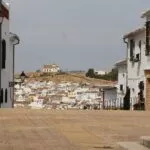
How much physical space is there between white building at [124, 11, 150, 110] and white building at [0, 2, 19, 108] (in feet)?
28.9

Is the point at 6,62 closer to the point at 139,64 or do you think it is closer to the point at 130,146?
the point at 139,64

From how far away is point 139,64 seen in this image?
44844 mm

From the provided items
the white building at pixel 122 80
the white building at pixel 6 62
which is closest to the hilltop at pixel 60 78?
the white building at pixel 122 80

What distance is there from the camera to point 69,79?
73.2 metres

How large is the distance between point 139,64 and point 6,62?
10057 millimetres

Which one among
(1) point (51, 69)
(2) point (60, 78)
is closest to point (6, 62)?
(2) point (60, 78)

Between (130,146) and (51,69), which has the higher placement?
(51,69)

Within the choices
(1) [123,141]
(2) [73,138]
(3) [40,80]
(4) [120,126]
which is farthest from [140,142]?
(3) [40,80]

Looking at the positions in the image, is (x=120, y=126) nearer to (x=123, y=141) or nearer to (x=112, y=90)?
(x=123, y=141)

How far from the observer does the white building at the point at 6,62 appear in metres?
46.5

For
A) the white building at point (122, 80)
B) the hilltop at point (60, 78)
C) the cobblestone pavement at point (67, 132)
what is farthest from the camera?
the hilltop at point (60, 78)

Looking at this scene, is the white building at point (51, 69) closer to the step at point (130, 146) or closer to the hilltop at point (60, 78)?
the hilltop at point (60, 78)

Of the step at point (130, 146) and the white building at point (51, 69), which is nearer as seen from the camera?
the step at point (130, 146)

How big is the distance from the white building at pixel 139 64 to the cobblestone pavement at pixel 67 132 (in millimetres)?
17385
